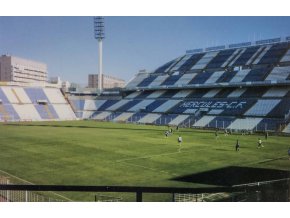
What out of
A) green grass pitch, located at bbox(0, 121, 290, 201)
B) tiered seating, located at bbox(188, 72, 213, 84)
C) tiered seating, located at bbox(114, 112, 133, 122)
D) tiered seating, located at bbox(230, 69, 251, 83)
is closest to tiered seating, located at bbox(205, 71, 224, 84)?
tiered seating, located at bbox(188, 72, 213, 84)

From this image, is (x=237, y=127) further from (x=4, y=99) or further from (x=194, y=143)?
(x=4, y=99)

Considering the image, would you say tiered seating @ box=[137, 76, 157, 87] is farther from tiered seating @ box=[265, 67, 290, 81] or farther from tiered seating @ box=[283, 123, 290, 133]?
tiered seating @ box=[283, 123, 290, 133]

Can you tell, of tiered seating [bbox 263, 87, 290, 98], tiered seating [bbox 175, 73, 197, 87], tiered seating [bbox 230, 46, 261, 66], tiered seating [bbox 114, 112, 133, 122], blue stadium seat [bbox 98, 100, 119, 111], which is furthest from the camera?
blue stadium seat [bbox 98, 100, 119, 111]

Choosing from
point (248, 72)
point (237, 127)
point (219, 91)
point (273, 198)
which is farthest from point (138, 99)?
point (273, 198)

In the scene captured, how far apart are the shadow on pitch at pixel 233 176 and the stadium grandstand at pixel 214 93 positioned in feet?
64.4

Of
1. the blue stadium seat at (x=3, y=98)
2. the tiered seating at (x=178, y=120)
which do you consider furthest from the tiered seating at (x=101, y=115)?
the tiered seating at (x=178, y=120)

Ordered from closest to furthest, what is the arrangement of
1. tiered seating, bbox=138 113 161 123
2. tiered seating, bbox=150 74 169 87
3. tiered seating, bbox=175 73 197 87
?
tiered seating, bbox=138 113 161 123 < tiered seating, bbox=175 73 197 87 < tiered seating, bbox=150 74 169 87

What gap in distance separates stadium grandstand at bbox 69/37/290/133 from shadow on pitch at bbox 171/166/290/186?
773 inches

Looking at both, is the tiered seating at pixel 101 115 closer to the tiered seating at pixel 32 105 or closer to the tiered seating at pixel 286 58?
the tiered seating at pixel 32 105

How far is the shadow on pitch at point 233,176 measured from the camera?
14.6m

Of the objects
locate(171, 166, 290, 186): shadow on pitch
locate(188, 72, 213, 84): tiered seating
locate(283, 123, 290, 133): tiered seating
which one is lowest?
locate(171, 166, 290, 186): shadow on pitch

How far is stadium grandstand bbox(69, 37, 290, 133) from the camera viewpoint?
41375 mm

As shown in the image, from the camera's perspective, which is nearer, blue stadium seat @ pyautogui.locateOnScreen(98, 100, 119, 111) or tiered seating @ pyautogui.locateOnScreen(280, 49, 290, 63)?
tiered seating @ pyautogui.locateOnScreen(280, 49, 290, 63)

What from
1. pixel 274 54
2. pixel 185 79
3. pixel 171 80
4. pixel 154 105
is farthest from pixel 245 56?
pixel 154 105
